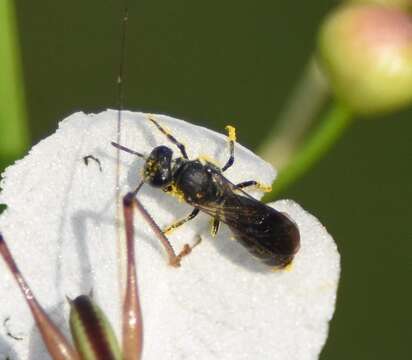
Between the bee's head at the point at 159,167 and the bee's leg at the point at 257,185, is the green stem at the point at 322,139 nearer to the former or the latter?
the bee's leg at the point at 257,185

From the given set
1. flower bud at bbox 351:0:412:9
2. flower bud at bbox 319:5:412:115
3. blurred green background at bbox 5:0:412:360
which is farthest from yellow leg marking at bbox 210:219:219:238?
blurred green background at bbox 5:0:412:360

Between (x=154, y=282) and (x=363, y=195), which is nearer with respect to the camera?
(x=154, y=282)

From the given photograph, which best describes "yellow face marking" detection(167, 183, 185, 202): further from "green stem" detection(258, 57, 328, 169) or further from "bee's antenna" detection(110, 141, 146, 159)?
"green stem" detection(258, 57, 328, 169)

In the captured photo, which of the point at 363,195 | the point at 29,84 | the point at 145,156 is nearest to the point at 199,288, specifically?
the point at 145,156

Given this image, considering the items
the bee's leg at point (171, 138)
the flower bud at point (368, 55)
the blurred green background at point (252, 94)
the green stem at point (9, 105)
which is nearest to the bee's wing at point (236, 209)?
the bee's leg at point (171, 138)

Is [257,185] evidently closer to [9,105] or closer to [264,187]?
[264,187]

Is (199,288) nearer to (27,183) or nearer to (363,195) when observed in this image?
(27,183)

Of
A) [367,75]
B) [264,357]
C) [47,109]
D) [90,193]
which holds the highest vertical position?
[367,75]
